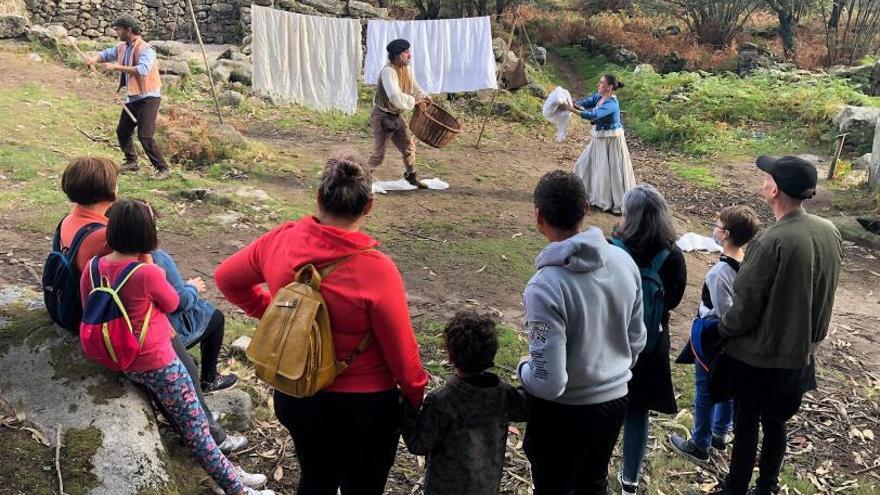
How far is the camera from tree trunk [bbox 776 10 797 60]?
1989 centimetres

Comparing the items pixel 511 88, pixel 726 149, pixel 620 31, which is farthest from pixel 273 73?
pixel 620 31

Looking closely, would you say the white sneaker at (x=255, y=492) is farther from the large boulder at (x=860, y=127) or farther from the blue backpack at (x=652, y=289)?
the large boulder at (x=860, y=127)

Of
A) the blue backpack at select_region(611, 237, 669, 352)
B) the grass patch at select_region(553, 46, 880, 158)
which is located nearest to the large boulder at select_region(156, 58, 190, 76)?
the grass patch at select_region(553, 46, 880, 158)

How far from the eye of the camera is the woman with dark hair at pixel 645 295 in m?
2.93

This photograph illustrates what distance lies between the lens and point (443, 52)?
12.2 meters

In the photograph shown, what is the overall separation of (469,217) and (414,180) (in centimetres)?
122

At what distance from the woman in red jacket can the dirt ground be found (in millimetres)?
2901

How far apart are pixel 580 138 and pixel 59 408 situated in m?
11.6

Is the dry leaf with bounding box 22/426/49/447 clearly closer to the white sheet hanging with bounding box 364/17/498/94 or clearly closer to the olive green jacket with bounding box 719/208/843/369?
the olive green jacket with bounding box 719/208/843/369

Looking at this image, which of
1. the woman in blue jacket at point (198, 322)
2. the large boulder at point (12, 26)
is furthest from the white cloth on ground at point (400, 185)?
the large boulder at point (12, 26)

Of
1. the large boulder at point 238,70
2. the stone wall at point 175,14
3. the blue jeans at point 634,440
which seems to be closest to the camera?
the blue jeans at point 634,440

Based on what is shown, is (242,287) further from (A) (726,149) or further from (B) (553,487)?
(A) (726,149)

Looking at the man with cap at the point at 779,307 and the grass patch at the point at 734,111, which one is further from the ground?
the man with cap at the point at 779,307

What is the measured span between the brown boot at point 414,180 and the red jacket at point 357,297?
6.34m
